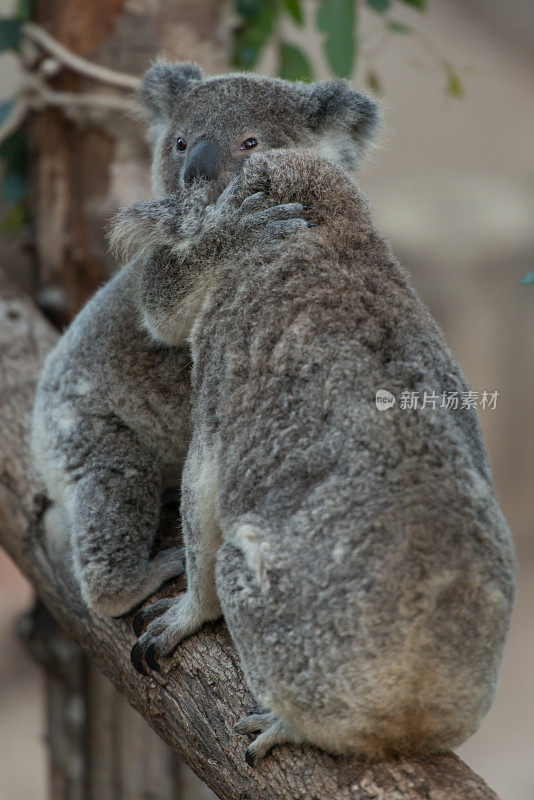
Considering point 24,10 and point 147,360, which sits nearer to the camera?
point 147,360

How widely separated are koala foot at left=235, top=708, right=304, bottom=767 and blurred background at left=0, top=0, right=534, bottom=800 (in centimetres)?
229

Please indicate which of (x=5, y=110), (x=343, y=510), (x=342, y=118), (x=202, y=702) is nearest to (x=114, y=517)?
(x=202, y=702)

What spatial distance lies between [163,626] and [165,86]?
1.53 meters

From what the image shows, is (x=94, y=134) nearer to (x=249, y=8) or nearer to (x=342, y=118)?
(x=249, y=8)

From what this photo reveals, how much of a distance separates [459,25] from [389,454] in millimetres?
6840

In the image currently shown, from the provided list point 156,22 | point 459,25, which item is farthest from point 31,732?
point 459,25

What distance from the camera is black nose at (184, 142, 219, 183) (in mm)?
2061

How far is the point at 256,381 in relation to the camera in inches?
63.0

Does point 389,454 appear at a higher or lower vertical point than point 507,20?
lower

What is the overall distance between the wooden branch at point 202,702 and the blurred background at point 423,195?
1.11 metres

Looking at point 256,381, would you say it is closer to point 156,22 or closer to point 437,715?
point 437,715

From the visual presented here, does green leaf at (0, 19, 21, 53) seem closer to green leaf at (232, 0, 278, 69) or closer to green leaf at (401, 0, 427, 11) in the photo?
green leaf at (232, 0, 278, 69)

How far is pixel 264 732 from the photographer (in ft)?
5.28

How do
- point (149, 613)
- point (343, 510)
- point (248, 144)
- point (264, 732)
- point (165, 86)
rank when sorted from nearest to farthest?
point (343, 510)
point (264, 732)
point (149, 613)
point (248, 144)
point (165, 86)
